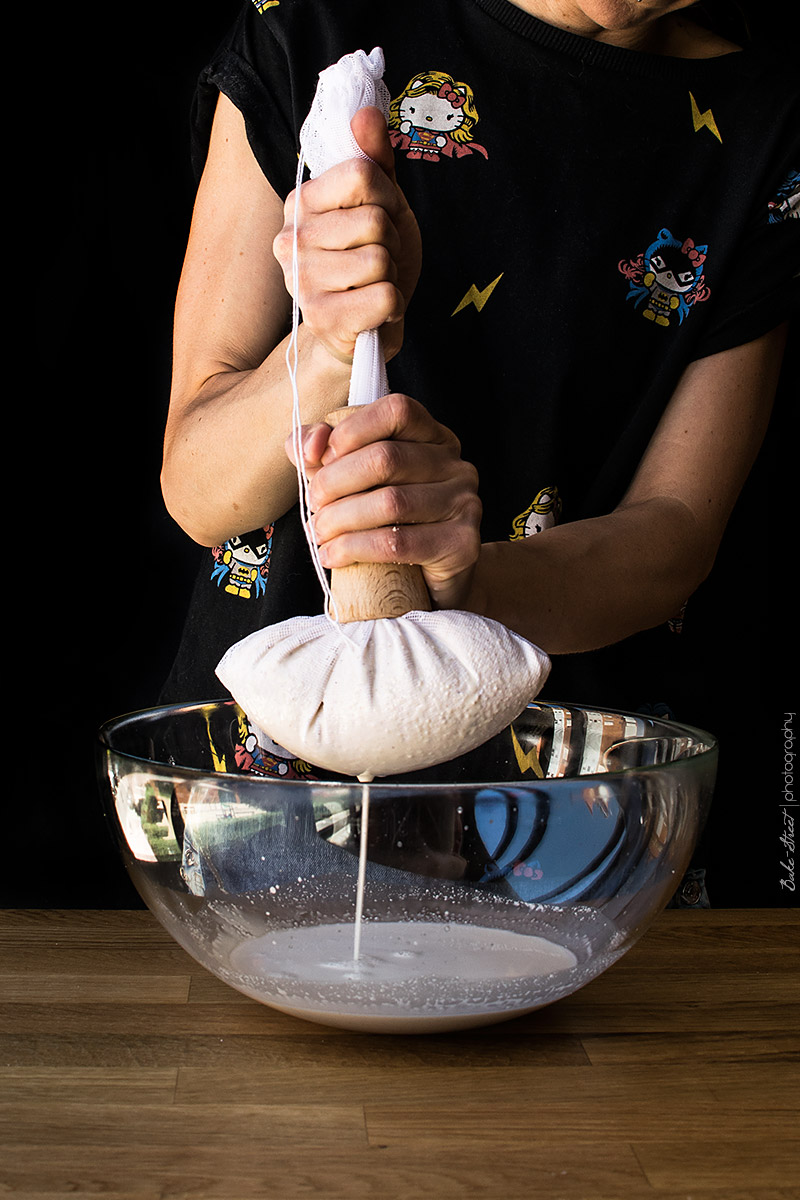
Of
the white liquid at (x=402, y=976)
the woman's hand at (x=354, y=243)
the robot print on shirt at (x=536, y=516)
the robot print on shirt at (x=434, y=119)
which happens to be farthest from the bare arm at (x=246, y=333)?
the white liquid at (x=402, y=976)

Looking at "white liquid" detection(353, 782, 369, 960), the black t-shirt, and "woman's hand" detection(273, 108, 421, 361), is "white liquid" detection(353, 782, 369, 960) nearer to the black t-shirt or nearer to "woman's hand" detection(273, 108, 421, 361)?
"woman's hand" detection(273, 108, 421, 361)

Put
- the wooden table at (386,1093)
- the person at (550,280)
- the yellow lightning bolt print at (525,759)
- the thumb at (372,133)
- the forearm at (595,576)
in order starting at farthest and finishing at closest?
the person at (550,280), the forearm at (595,576), the yellow lightning bolt print at (525,759), the thumb at (372,133), the wooden table at (386,1093)

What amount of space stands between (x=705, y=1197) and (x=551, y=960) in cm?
16

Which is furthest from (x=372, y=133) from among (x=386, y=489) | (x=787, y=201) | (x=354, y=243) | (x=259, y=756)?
(x=787, y=201)

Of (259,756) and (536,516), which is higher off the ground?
(536,516)

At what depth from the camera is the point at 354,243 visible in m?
0.69

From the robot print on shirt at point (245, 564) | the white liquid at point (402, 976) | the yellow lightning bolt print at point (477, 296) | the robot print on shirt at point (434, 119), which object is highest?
the robot print on shirt at point (434, 119)

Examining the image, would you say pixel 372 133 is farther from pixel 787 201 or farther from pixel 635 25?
pixel 787 201

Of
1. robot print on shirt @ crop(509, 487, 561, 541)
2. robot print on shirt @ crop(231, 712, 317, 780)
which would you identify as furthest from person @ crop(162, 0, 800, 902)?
robot print on shirt @ crop(231, 712, 317, 780)

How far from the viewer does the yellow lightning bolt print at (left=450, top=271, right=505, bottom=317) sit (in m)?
1.17

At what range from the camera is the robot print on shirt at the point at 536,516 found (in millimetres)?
1200

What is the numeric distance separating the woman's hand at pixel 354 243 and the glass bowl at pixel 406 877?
11.2 inches

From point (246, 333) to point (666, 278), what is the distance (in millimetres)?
441

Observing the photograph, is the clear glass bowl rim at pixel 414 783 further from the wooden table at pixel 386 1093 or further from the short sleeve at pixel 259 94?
the short sleeve at pixel 259 94
